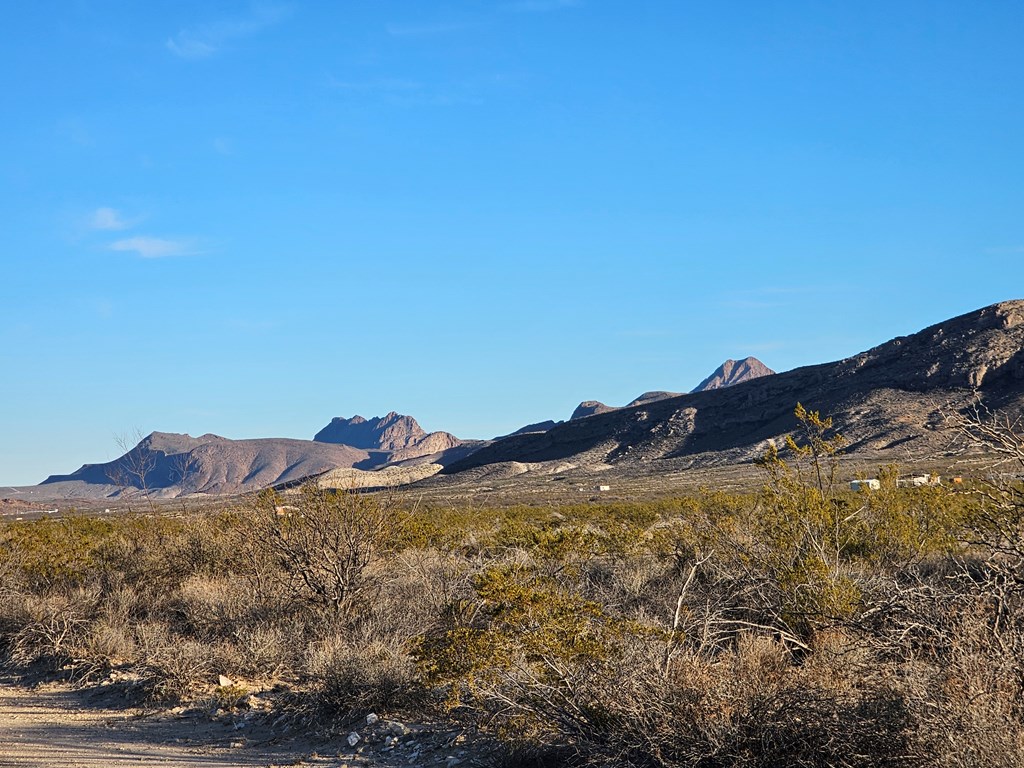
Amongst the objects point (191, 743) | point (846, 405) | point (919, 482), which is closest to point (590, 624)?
point (191, 743)

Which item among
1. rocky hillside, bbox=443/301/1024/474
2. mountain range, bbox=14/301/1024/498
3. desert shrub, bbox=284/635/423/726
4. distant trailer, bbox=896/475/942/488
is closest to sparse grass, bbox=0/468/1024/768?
desert shrub, bbox=284/635/423/726

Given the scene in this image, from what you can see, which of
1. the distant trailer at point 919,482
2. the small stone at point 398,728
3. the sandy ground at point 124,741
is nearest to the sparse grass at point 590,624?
the small stone at point 398,728

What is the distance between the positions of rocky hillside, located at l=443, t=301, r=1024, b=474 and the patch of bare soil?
64.3 metres

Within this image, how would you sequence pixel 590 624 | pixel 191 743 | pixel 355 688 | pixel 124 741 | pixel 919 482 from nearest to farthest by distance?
pixel 590 624, pixel 191 743, pixel 124 741, pixel 355 688, pixel 919 482

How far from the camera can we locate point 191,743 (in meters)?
8.56

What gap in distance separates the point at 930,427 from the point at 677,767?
75.8 m

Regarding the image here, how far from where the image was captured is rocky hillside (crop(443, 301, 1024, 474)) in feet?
252

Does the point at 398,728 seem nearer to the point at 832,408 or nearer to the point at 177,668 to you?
the point at 177,668

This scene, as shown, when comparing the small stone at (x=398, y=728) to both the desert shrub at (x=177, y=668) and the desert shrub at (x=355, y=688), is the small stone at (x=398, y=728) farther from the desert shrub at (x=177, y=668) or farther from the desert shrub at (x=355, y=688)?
the desert shrub at (x=177, y=668)

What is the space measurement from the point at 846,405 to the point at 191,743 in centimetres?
8222

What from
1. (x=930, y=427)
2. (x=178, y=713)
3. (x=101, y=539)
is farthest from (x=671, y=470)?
(x=178, y=713)

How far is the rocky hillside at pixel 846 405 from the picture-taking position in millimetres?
76688

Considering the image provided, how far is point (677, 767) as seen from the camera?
5758mm

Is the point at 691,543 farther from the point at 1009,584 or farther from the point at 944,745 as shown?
the point at 944,745
